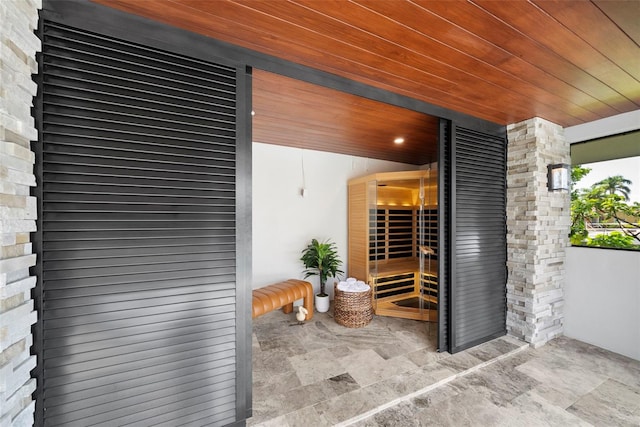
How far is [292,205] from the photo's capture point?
414cm

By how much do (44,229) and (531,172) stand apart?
4078 millimetres

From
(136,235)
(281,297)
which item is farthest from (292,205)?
(136,235)

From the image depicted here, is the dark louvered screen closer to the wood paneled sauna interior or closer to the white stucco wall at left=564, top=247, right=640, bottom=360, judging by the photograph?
the wood paneled sauna interior

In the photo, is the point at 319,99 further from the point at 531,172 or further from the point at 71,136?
the point at 531,172

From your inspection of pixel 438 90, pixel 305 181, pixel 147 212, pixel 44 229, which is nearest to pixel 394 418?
pixel 147 212

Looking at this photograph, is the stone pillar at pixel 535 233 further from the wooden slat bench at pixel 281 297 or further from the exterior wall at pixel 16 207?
the exterior wall at pixel 16 207

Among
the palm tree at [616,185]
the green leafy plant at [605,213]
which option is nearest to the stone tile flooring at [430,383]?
the green leafy plant at [605,213]

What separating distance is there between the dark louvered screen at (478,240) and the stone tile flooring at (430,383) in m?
0.30

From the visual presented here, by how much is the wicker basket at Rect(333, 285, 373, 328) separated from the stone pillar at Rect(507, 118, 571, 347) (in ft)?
5.51

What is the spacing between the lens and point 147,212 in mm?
1451

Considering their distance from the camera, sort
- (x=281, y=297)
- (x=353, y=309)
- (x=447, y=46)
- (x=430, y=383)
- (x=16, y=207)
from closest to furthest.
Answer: (x=16, y=207)
(x=447, y=46)
(x=430, y=383)
(x=281, y=297)
(x=353, y=309)

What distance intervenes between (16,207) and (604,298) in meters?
4.86

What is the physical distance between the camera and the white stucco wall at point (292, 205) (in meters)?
3.92

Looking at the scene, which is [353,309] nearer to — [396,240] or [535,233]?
[396,240]
